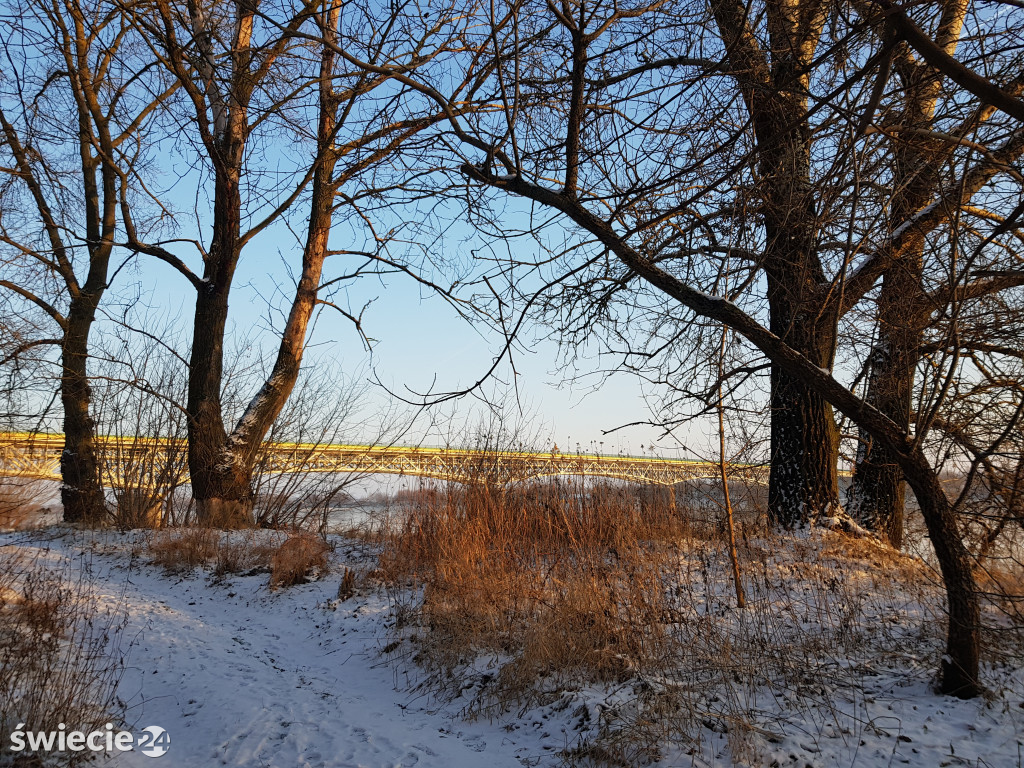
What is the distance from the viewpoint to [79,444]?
30.7 feet

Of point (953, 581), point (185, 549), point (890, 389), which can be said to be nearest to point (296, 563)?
point (185, 549)

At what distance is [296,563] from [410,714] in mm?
2969

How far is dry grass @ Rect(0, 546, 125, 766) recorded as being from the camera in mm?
2674

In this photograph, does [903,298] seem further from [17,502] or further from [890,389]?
[17,502]

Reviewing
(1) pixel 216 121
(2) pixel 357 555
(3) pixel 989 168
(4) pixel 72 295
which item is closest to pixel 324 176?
(1) pixel 216 121

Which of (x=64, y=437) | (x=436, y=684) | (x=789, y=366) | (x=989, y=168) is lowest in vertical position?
(x=436, y=684)

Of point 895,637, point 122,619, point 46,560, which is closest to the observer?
point 895,637

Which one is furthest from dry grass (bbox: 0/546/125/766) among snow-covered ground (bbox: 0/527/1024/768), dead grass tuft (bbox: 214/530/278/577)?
dead grass tuft (bbox: 214/530/278/577)

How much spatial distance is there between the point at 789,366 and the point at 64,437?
1066cm

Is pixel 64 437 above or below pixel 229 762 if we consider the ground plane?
above

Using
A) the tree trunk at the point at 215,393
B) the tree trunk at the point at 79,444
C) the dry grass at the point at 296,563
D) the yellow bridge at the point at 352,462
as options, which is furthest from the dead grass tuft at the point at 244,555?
the tree trunk at the point at 79,444

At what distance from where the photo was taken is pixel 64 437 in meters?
9.48

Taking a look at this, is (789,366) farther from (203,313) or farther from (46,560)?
(203,313)

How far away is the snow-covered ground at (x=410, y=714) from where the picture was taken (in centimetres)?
260
